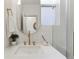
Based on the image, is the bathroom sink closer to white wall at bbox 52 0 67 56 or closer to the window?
white wall at bbox 52 0 67 56

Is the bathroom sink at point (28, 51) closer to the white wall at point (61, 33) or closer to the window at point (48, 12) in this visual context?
the white wall at point (61, 33)

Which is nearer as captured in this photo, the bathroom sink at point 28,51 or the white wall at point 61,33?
the bathroom sink at point 28,51

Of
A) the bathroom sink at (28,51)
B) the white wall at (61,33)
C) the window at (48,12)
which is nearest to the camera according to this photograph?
the bathroom sink at (28,51)

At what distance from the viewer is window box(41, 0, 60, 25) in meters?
2.19

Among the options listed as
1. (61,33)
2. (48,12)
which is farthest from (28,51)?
(48,12)

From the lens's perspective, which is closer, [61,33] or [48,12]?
[61,33]

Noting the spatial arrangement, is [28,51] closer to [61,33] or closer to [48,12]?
[61,33]

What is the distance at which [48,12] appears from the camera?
87.0 inches

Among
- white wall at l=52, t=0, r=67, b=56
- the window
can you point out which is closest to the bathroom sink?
white wall at l=52, t=0, r=67, b=56

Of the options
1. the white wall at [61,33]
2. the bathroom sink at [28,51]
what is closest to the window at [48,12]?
the white wall at [61,33]

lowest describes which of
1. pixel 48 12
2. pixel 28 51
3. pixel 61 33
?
pixel 28 51

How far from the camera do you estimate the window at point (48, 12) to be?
219cm
